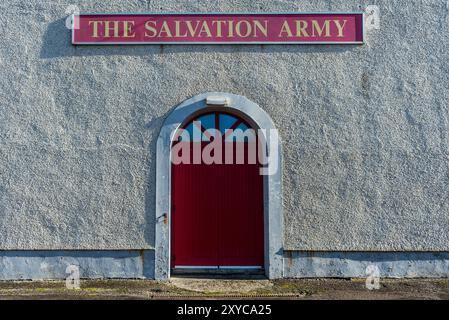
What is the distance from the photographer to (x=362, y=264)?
646cm

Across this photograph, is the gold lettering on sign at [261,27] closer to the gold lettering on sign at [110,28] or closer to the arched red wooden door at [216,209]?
the arched red wooden door at [216,209]

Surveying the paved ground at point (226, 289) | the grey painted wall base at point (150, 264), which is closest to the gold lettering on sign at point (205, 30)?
the grey painted wall base at point (150, 264)

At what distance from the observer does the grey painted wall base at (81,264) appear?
21.1 ft

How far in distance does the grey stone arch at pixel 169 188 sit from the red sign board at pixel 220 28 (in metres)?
0.84

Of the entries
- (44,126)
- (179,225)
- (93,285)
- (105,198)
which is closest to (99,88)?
(44,126)

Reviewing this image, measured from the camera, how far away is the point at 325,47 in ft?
22.2

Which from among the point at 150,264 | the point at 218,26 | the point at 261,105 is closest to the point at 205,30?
the point at 218,26

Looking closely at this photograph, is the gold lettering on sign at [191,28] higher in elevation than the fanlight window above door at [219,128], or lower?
higher

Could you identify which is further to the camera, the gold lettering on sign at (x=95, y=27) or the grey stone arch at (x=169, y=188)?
the gold lettering on sign at (x=95, y=27)

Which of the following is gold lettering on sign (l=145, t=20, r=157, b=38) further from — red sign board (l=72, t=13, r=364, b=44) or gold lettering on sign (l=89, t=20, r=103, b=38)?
gold lettering on sign (l=89, t=20, r=103, b=38)

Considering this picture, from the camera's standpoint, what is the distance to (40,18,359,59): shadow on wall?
6.75m

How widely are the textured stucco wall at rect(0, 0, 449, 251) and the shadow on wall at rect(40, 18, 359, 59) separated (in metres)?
0.01

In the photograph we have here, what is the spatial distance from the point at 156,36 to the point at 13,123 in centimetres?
220

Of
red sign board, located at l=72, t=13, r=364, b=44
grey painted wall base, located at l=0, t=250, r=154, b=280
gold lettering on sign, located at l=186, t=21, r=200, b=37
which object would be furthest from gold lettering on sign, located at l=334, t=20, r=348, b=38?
grey painted wall base, located at l=0, t=250, r=154, b=280
